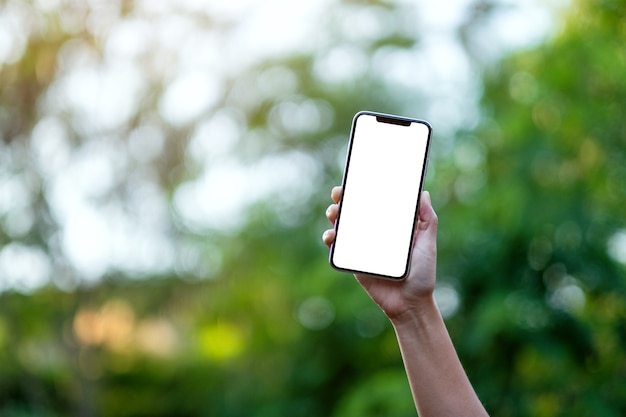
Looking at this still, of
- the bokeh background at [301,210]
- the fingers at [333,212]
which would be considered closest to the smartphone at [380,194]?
the fingers at [333,212]

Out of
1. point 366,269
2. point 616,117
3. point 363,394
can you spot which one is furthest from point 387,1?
point 366,269

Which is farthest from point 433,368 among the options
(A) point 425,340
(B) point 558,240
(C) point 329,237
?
(B) point 558,240

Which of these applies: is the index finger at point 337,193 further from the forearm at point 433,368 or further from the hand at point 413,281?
the forearm at point 433,368

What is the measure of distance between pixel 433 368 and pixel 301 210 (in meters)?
6.03

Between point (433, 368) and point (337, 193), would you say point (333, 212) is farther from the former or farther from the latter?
point (433, 368)

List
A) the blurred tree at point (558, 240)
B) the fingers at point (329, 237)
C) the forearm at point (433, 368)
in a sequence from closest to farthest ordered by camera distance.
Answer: the forearm at point (433, 368) < the fingers at point (329, 237) < the blurred tree at point (558, 240)

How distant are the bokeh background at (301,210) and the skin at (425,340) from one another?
392 centimetres

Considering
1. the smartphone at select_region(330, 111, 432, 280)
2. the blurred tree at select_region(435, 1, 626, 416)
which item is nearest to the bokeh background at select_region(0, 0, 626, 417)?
the blurred tree at select_region(435, 1, 626, 416)

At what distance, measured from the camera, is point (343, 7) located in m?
7.66

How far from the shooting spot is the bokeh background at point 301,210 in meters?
5.21

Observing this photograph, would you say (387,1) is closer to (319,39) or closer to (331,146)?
(319,39)

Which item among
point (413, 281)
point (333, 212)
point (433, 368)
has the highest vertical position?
point (333, 212)

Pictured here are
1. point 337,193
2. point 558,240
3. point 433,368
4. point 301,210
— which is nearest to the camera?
point 433,368

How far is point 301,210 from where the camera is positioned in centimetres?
729
